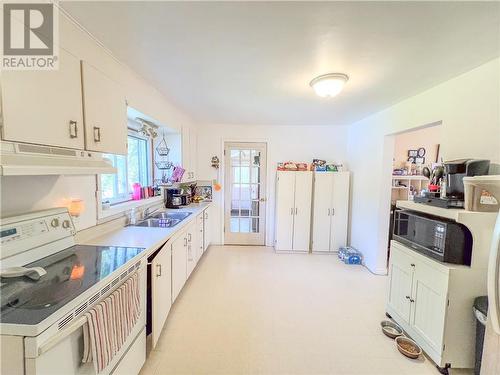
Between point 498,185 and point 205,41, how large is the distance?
222 cm

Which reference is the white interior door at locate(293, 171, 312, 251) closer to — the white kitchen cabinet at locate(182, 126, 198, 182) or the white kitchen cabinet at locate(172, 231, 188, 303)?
the white kitchen cabinet at locate(182, 126, 198, 182)

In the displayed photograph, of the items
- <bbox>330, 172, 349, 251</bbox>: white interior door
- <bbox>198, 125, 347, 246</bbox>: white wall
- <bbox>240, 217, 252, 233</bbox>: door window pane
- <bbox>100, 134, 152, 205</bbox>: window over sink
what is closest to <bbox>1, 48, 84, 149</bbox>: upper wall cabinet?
<bbox>100, 134, 152, 205</bbox>: window over sink

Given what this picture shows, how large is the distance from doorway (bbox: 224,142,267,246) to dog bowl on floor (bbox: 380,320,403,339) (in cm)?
262

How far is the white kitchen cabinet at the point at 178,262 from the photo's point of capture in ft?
7.55

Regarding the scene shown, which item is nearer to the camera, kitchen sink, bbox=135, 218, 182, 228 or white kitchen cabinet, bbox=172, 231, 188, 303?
white kitchen cabinet, bbox=172, 231, 188, 303

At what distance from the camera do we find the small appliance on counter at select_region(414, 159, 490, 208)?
173cm

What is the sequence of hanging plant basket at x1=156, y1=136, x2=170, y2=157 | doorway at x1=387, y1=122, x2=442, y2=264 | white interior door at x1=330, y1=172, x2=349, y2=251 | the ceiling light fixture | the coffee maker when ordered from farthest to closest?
doorway at x1=387, y1=122, x2=442, y2=264
white interior door at x1=330, y1=172, x2=349, y2=251
hanging plant basket at x1=156, y1=136, x2=170, y2=157
the ceiling light fixture
the coffee maker

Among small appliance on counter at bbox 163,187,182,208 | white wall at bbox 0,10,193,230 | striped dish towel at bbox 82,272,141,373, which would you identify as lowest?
striped dish towel at bbox 82,272,141,373

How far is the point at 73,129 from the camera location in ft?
4.44

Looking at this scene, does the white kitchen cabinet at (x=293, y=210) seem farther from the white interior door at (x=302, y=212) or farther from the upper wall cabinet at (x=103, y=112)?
the upper wall cabinet at (x=103, y=112)

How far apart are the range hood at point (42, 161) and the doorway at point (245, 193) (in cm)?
317

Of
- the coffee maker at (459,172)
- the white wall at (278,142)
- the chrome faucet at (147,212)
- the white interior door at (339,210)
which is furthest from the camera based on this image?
the white wall at (278,142)

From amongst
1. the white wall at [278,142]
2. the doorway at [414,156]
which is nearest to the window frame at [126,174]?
the white wall at [278,142]

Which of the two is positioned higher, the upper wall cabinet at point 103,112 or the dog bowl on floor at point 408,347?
the upper wall cabinet at point 103,112
